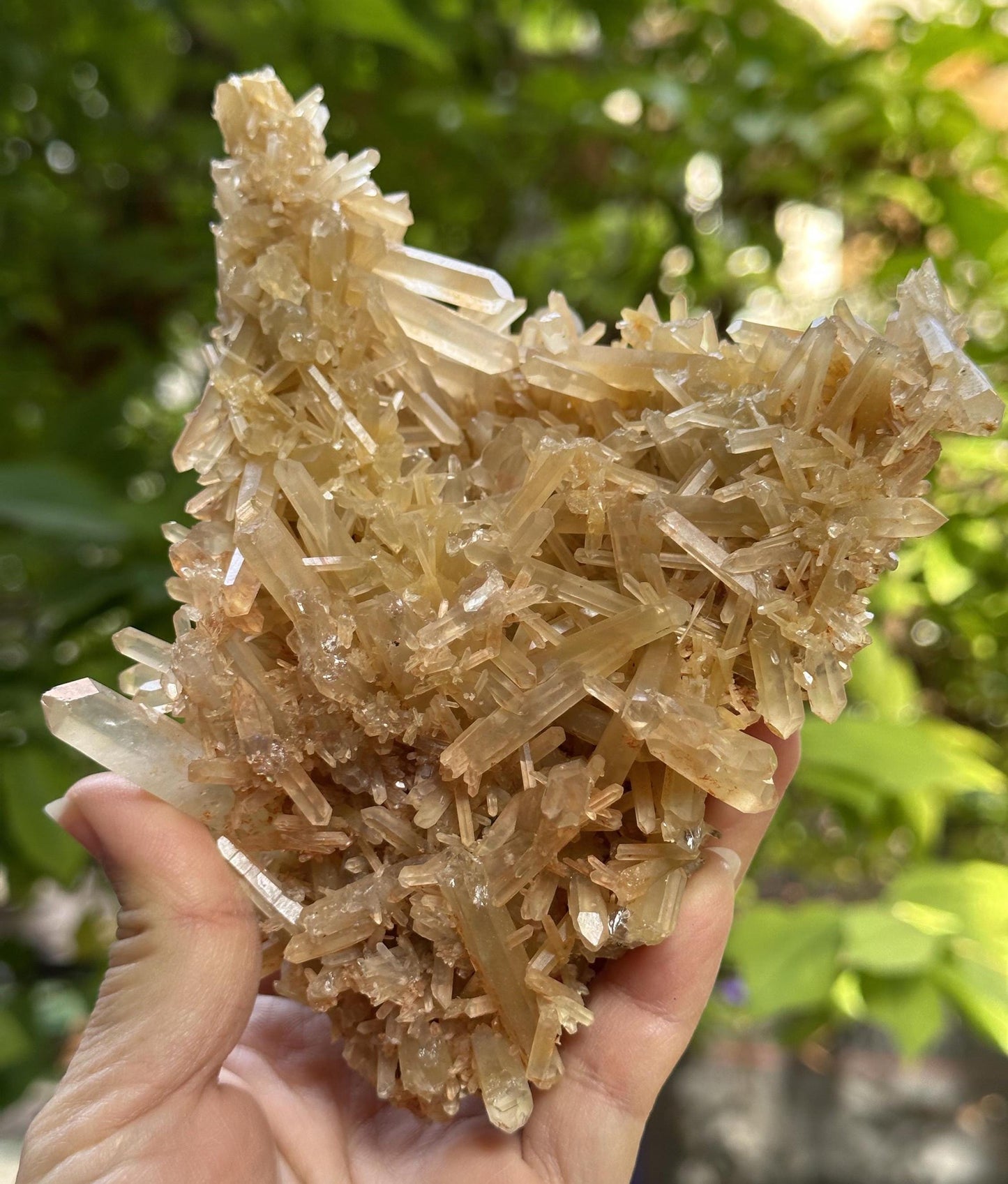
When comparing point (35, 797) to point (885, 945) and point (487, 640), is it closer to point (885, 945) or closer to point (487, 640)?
point (487, 640)

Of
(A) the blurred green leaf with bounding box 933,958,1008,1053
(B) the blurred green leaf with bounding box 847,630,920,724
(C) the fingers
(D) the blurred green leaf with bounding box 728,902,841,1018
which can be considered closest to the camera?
(C) the fingers

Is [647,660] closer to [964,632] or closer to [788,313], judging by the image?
[964,632]

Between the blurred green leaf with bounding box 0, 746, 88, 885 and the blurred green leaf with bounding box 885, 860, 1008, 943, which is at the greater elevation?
the blurred green leaf with bounding box 0, 746, 88, 885

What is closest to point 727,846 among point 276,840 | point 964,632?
point 276,840

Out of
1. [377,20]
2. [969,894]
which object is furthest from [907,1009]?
[377,20]

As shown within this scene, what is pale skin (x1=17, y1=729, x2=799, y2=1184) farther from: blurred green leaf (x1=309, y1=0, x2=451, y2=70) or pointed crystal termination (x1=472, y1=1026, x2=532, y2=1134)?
blurred green leaf (x1=309, y1=0, x2=451, y2=70)

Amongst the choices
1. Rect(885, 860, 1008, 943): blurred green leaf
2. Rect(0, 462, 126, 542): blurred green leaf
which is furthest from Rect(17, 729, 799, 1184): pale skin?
Rect(885, 860, 1008, 943): blurred green leaf
